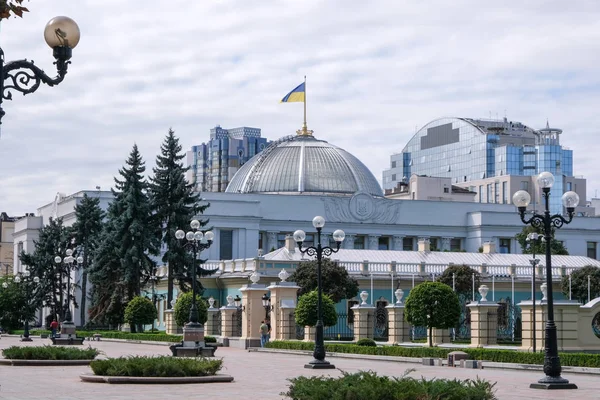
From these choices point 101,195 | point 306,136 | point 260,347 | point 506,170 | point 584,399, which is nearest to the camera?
point 584,399

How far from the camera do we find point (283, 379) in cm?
2602

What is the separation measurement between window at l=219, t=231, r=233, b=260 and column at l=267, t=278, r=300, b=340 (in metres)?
48.9

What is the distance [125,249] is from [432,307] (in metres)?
30.7

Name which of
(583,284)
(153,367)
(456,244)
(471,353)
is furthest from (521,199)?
(456,244)

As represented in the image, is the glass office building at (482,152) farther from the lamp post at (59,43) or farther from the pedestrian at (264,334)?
the lamp post at (59,43)

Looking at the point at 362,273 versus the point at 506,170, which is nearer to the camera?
the point at 362,273

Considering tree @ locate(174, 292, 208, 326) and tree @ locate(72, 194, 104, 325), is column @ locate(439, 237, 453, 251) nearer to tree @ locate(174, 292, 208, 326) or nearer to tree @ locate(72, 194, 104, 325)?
tree @ locate(72, 194, 104, 325)

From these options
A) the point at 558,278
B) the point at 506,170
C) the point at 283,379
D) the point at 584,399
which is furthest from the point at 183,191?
the point at 506,170

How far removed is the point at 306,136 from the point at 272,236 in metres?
14.6

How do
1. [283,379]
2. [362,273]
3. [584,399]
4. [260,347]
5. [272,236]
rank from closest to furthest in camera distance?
[584,399], [283,379], [260,347], [362,273], [272,236]

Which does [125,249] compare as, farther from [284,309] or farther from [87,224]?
[284,309]

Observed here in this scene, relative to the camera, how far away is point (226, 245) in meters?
98.6

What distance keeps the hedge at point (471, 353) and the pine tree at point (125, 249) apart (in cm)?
2648

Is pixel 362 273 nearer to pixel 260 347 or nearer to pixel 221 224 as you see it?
pixel 260 347
